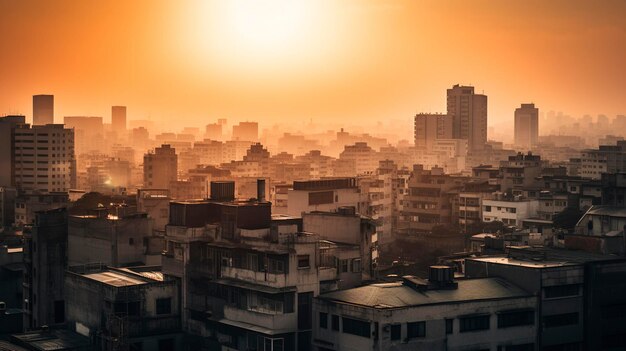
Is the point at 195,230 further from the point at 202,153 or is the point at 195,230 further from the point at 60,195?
the point at 202,153

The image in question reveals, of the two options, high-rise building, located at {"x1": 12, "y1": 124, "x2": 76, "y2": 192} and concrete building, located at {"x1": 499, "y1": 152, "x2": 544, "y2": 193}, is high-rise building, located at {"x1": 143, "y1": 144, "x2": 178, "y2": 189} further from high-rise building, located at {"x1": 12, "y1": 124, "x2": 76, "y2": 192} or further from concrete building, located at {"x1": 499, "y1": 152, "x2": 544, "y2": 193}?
concrete building, located at {"x1": 499, "y1": 152, "x2": 544, "y2": 193}

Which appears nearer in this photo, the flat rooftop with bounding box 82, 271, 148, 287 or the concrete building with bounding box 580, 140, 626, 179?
the flat rooftop with bounding box 82, 271, 148, 287

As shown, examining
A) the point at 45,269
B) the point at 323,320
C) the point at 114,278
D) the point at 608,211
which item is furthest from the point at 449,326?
the point at 608,211

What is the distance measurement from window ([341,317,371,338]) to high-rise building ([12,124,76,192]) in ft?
268

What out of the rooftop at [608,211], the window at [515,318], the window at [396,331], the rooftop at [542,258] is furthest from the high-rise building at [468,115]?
the window at [396,331]

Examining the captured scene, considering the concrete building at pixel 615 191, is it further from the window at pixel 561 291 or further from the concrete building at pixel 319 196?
the window at pixel 561 291

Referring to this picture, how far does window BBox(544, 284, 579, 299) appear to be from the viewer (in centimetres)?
2839

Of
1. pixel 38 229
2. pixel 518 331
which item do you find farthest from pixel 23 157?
pixel 518 331

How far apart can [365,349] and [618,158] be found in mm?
87937

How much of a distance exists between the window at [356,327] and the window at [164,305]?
22.3ft

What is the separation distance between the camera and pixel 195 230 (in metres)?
30.8

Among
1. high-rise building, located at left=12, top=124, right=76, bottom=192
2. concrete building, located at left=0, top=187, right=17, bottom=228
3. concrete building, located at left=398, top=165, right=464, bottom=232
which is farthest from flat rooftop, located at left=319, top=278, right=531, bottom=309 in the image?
high-rise building, located at left=12, top=124, right=76, bottom=192

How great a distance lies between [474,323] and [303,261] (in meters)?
4.84

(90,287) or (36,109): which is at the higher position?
(36,109)
